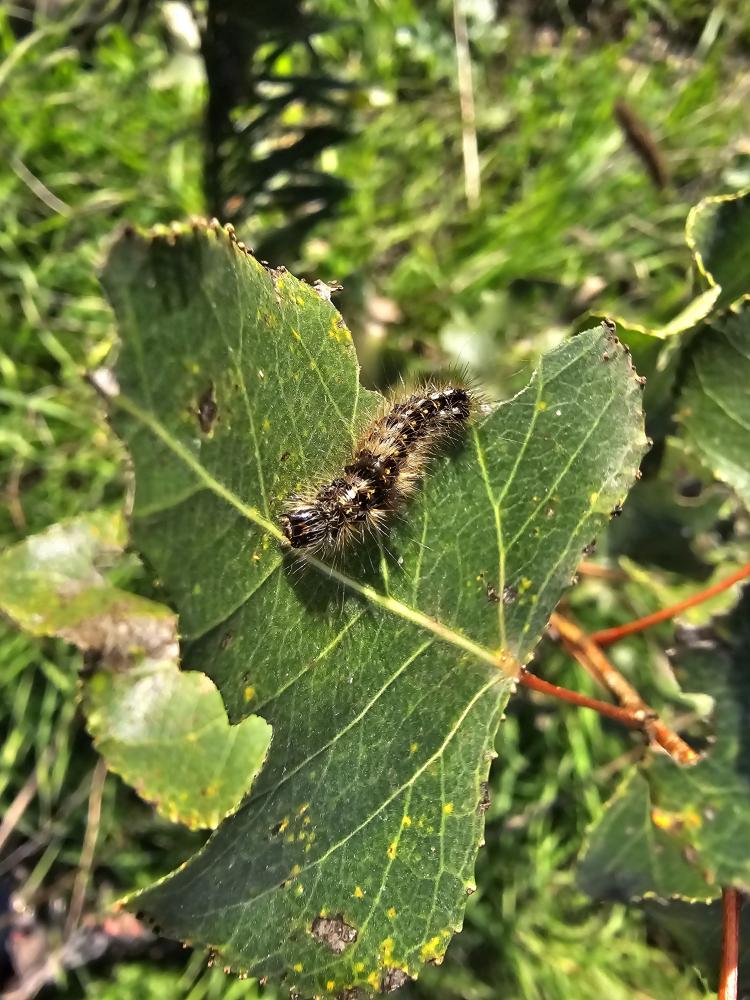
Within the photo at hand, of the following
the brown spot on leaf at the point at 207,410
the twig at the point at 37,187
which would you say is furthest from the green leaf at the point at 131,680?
the twig at the point at 37,187

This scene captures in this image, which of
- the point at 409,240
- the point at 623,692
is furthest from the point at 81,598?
the point at 409,240

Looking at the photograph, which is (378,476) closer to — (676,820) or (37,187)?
(676,820)

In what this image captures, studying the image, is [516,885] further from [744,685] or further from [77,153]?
[77,153]

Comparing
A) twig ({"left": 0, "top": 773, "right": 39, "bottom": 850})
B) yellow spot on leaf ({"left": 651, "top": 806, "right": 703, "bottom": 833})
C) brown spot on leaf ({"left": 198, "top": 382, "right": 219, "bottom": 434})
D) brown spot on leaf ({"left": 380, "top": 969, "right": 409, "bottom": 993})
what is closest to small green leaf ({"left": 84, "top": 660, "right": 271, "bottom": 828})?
brown spot on leaf ({"left": 380, "top": 969, "right": 409, "bottom": 993})

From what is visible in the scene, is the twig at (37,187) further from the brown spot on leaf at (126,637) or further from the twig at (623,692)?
the twig at (623,692)

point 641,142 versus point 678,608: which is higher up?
point 641,142
